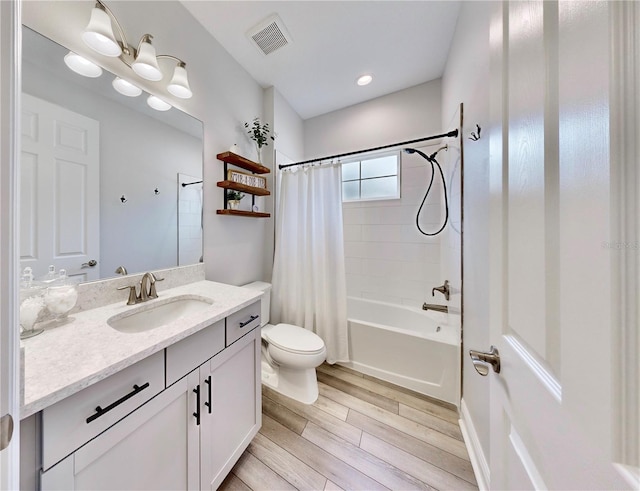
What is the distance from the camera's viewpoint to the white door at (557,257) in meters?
0.25

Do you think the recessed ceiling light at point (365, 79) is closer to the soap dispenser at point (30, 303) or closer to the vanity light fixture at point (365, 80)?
the vanity light fixture at point (365, 80)

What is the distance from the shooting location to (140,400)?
69 centimetres

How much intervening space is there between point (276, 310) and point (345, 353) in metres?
0.76

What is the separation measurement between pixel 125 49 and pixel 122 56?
4 cm

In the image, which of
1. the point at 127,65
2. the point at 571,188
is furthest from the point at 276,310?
the point at 571,188

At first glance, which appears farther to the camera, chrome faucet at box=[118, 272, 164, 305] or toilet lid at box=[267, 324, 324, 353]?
toilet lid at box=[267, 324, 324, 353]

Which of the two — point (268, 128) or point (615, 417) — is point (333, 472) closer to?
point (615, 417)

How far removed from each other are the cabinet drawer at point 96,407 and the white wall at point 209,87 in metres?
0.95

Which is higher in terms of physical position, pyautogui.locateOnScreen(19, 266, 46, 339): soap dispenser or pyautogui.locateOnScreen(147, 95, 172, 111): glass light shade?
pyautogui.locateOnScreen(147, 95, 172, 111): glass light shade

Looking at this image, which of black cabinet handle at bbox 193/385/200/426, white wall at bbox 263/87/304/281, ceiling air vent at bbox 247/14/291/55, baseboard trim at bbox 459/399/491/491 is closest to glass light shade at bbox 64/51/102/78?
ceiling air vent at bbox 247/14/291/55

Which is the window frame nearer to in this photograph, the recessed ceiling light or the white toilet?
the recessed ceiling light

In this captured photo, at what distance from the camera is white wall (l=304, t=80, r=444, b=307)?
2.15 meters

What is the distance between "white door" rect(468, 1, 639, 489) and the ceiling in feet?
4.10

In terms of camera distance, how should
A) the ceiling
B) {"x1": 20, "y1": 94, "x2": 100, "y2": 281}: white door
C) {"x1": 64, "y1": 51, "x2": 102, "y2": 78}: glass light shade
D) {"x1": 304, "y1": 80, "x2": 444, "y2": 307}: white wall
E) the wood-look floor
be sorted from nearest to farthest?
{"x1": 20, "y1": 94, "x2": 100, "y2": 281}: white door < {"x1": 64, "y1": 51, "x2": 102, "y2": 78}: glass light shade < the wood-look floor < the ceiling < {"x1": 304, "y1": 80, "x2": 444, "y2": 307}: white wall
